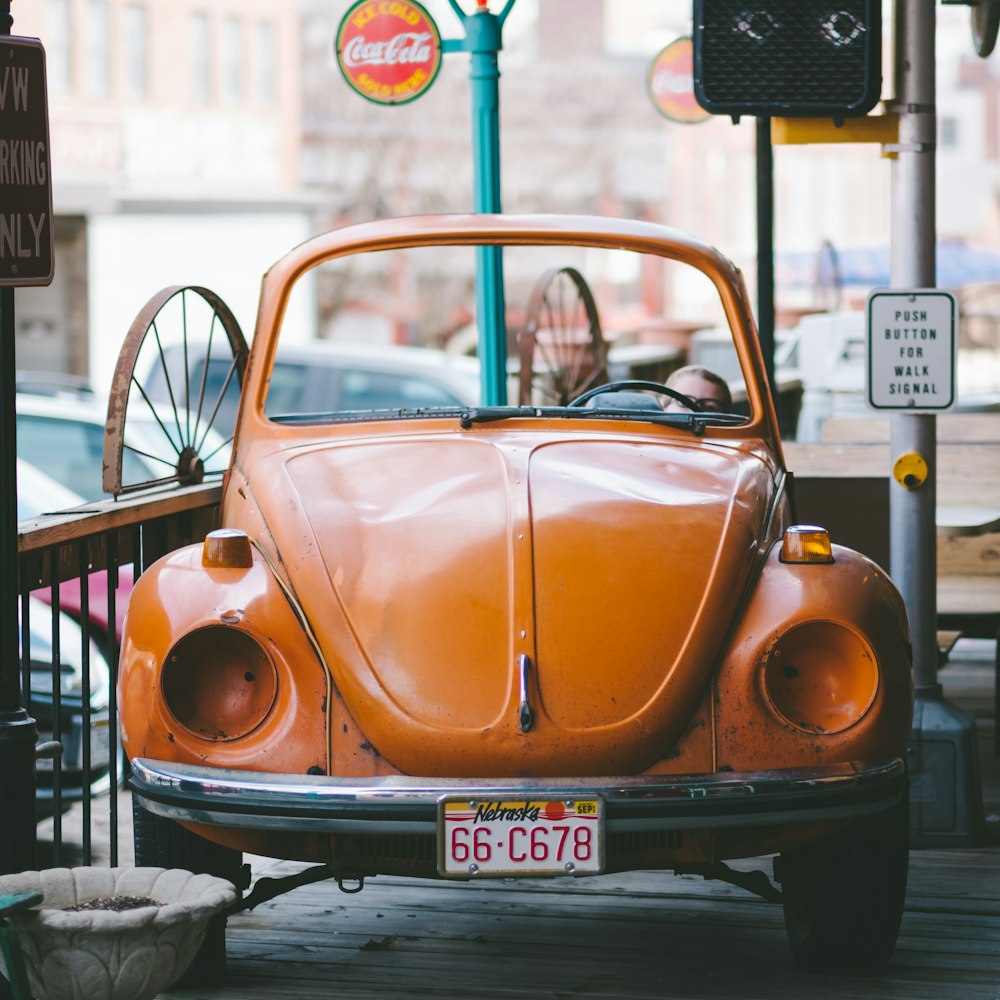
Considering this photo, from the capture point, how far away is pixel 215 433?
11.4m

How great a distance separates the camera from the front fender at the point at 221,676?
413 cm

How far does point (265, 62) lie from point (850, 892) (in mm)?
41455

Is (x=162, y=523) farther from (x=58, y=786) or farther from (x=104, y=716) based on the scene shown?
(x=104, y=716)

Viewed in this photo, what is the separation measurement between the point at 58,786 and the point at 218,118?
126 ft

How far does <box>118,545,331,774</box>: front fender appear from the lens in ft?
13.6

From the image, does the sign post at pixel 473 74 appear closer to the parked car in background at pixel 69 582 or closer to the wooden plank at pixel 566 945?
the parked car in background at pixel 69 582

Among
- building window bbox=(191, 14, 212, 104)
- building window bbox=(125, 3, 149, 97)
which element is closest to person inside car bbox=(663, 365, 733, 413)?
building window bbox=(125, 3, 149, 97)

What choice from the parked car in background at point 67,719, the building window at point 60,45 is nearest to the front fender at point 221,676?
the parked car in background at point 67,719

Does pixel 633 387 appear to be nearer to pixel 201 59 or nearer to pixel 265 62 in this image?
pixel 201 59

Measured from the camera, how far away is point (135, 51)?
3969 cm

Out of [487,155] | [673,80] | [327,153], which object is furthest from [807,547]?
[327,153]

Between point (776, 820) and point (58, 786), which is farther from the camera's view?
point (58, 786)

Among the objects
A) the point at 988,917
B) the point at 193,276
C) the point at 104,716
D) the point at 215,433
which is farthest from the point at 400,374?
the point at 193,276

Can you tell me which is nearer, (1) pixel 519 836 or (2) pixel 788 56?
(1) pixel 519 836
